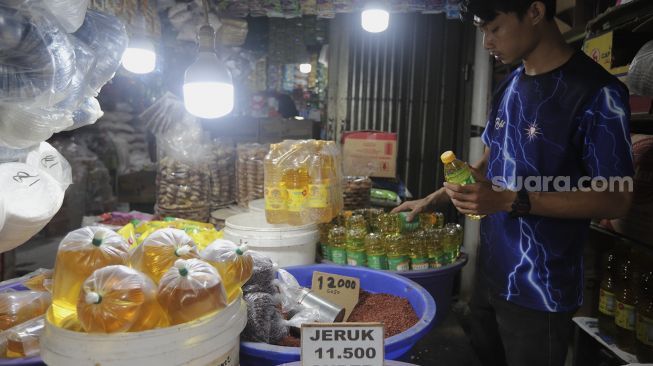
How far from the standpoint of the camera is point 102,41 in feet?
3.52

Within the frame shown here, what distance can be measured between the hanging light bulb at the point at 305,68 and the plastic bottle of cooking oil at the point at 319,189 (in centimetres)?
363

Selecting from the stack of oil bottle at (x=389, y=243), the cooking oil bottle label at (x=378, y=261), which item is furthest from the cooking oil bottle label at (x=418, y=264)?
the cooking oil bottle label at (x=378, y=261)

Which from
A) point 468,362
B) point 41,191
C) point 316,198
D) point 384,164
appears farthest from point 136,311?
point 384,164

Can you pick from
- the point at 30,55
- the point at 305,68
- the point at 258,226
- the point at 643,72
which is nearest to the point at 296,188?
the point at 258,226

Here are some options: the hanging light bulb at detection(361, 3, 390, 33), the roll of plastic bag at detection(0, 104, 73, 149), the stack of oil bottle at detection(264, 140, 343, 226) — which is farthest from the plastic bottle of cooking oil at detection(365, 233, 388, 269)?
the hanging light bulb at detection(361, 3, 390, 33)

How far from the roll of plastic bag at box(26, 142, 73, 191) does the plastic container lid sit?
80 centimetres

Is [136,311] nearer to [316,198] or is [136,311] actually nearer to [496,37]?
[316,198]

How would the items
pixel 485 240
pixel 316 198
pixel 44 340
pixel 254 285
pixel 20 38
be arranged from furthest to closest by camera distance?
pixel 316 198 < pixel 485 240 < pixel 254 285 < pixel 44 340 < pixel 20 38

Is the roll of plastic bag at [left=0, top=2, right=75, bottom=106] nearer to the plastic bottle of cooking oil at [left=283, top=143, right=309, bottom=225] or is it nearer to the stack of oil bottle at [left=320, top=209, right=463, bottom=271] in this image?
the plastic bottle of cooking oil at [left=283, top=143, right=309, bottom=225]

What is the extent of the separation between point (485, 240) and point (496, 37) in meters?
0.80

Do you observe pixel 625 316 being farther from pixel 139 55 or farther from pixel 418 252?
pixel 139 55

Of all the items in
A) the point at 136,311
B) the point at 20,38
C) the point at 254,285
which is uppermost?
the point at 20,38

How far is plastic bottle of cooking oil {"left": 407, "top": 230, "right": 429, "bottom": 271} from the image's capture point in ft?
6.47

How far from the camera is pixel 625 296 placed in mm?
2154
